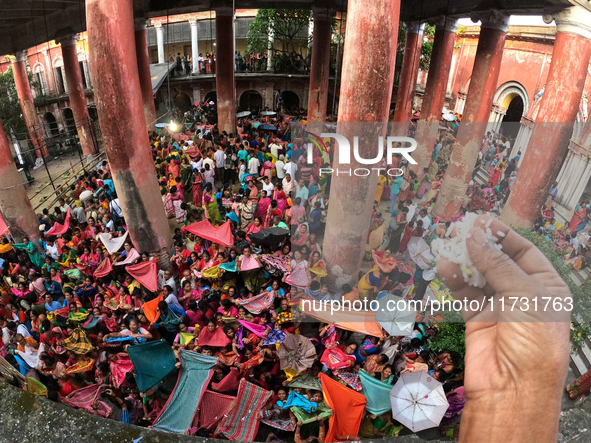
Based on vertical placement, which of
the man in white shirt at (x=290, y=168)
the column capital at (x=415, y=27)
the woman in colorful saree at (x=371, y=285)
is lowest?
the woman in colorful saree at (x=371, y=285)

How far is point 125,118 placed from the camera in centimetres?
646

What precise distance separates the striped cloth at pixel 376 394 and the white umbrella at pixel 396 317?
75cm

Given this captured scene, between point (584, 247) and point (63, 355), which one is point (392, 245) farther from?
point (63, 355)

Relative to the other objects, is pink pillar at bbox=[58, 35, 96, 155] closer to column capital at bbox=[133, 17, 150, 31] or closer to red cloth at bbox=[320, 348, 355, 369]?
column capital at bbox=[133, 17, 150, 31]

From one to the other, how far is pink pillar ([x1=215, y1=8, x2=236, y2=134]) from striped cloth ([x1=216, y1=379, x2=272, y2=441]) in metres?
11.1

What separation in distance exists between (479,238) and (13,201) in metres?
10.2

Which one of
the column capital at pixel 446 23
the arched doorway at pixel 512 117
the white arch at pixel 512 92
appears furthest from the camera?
the arched doorway at pixel 512 117

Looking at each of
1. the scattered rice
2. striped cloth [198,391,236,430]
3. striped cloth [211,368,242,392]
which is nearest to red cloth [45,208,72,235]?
Answer: striped cloth [211,368,242,392]

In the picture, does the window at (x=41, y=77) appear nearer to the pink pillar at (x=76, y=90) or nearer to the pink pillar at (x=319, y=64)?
the pink pillar at (x=76, y=90)

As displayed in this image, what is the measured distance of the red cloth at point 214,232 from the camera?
21.8 ft

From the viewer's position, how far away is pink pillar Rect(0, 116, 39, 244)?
845cm

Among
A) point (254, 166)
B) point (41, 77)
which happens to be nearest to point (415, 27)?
point (254, 166)

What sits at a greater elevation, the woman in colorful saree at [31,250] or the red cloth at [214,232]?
the red cloth at [214,232]

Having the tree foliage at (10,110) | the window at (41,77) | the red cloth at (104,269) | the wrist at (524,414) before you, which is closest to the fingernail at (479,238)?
the wrist at (524,414)
